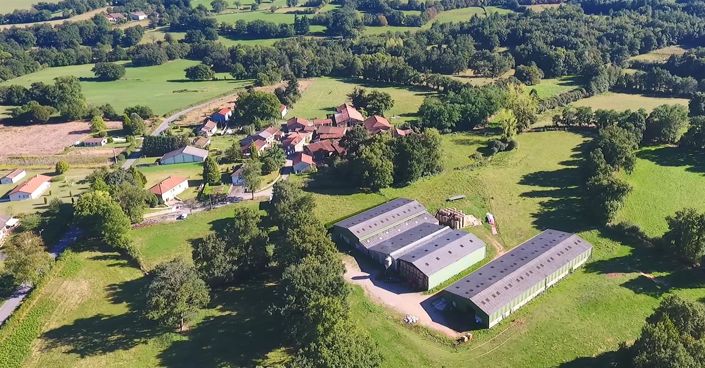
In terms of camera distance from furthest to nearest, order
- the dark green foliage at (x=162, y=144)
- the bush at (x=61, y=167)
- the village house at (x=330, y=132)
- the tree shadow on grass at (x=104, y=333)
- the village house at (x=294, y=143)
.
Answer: the village house at (x=330, y=132) → the village house at (x=294, y=143) → the dark green foliage at (x=162, y=144) → the bush at (x=61, y=167) → the tree shadow on grass at (x=104, y=333)

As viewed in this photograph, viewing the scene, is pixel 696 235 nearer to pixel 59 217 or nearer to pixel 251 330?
pixel 251 330

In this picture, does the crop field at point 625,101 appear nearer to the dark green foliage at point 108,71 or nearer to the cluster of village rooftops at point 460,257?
the cluster of village rooftops at point 460,257

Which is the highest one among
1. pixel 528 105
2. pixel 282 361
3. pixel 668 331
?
pixel 528 105

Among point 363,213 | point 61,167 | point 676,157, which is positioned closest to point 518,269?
point 363,213

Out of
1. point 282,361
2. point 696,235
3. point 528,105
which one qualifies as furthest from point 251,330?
point 528,105

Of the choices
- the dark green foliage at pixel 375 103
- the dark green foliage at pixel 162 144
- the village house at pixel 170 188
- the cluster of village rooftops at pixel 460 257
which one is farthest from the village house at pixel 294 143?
the cluster of village rooftops at pixel 460 257

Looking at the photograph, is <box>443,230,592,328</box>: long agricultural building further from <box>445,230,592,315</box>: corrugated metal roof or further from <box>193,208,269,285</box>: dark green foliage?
<box>193,208,269,285</box>: dark green foliage

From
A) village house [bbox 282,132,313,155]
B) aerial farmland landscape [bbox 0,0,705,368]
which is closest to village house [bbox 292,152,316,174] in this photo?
aerial farmland landscape [bbox 0,0,705,368]
